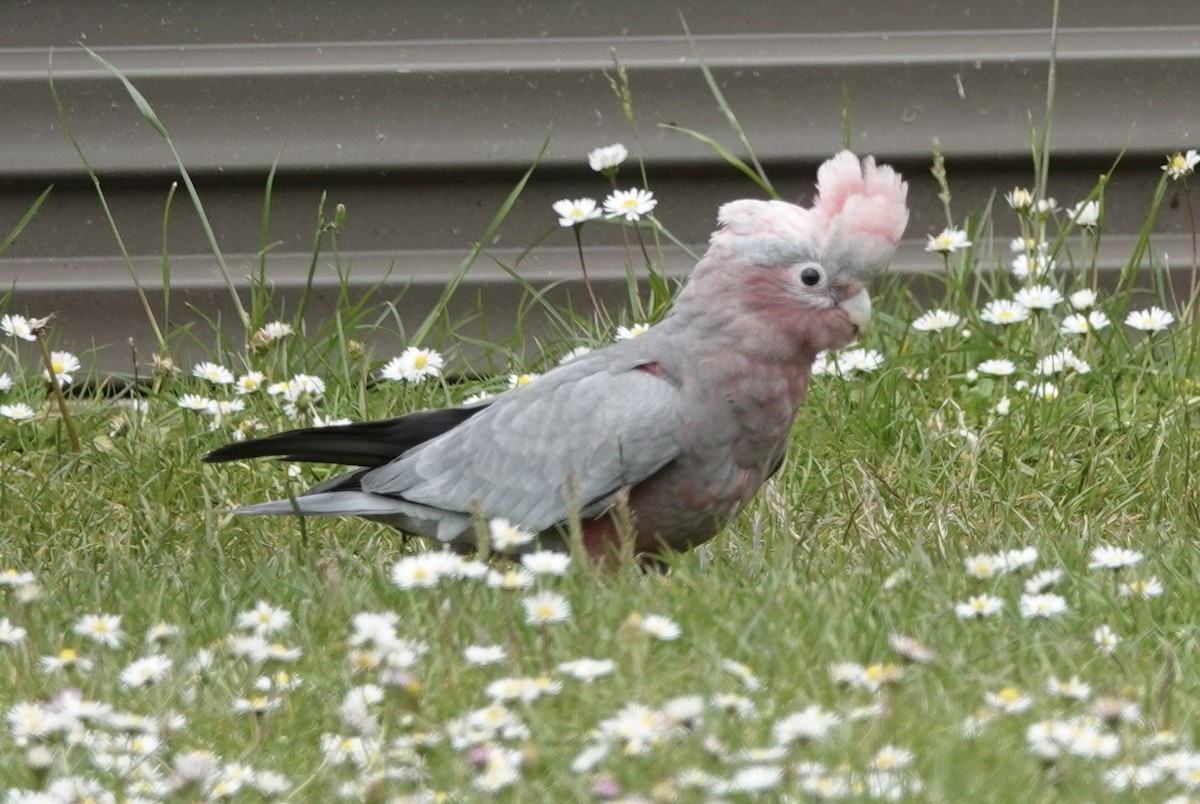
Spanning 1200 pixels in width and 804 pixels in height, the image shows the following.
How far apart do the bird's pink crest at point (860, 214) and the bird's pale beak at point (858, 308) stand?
4 cm

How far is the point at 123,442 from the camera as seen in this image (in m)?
4.03

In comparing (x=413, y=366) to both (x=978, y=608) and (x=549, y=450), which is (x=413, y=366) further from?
(x=978, y=608)

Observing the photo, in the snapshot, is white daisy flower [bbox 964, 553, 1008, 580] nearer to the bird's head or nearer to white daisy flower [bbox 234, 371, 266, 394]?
the bird's head

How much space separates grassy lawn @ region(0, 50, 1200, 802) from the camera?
200cm

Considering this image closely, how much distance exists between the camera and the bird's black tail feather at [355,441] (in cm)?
322

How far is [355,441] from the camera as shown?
3.35 m

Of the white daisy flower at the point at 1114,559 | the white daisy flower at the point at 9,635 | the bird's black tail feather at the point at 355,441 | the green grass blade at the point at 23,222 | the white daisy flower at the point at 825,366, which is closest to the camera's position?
the white daisy flower at the point at 9,635

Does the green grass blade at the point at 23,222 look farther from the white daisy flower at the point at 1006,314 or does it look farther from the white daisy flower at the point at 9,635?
the white daisy flower at the point at 1006,314

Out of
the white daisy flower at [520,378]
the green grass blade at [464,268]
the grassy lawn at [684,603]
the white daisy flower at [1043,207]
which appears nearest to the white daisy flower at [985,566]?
the grassy lawn at [684,603]

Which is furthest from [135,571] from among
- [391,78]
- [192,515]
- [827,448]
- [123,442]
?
[391,78]

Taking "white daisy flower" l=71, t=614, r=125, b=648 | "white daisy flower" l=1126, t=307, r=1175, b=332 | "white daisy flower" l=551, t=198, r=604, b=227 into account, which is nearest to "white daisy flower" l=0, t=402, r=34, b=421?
"white daisy flower" l=551, t=198, r=604, b=227

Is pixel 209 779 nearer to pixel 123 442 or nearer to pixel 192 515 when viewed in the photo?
pixel 192 515

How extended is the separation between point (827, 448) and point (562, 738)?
198 cm

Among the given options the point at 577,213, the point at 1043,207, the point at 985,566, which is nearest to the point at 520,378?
the point at 577,213
